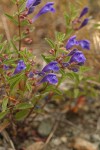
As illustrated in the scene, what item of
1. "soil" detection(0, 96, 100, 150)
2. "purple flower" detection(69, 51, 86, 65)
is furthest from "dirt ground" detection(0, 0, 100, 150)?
"purple flower" detection(69, 51, 86, 65)

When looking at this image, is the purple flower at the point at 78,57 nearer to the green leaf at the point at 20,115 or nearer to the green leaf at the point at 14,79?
the green leaf at the point at 14,79

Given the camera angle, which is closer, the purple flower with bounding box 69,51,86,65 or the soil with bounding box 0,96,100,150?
the purple flower with bounding box 69,51,86,65

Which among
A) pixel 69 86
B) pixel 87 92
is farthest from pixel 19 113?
pixel 69 86

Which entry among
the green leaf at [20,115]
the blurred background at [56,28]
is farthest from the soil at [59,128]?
the blurred background at [56,28]

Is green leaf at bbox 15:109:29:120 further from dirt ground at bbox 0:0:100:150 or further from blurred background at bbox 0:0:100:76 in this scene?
blurred background at bbox 0:0:100:76

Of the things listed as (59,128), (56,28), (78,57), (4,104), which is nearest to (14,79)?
(4,104)

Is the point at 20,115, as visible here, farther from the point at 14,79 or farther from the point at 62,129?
the point at 62,129

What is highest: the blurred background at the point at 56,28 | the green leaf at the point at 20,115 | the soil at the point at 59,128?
the blurred background at the point at 56,28

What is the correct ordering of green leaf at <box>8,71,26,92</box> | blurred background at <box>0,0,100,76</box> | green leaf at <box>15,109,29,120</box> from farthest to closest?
blurred background at <box>0,0,100,76</box>, green leaf at <box>15,109,29,120</box>, green leaf at <box>8,71,26,92</box>

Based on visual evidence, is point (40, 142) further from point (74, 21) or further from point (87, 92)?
point (74, 21)

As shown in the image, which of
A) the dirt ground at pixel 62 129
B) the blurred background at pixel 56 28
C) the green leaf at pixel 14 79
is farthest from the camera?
the blurred background at pixel 56 28

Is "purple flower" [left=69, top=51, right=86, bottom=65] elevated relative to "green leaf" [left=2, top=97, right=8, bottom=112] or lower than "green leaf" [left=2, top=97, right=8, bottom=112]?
elevated

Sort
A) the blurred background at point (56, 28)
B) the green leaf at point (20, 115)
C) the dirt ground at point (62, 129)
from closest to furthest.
Result: the green leaf at point (20, 115)
the dirt ground at point (62, 129)
the blurred background at point (56, 28)
